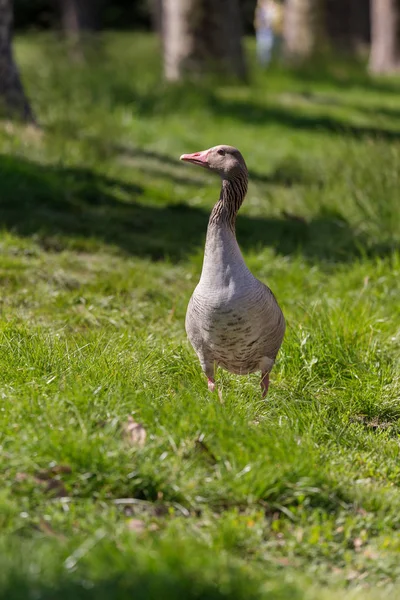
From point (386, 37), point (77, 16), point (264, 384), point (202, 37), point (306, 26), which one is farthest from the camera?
point (77, 16)

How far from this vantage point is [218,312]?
4148 mm

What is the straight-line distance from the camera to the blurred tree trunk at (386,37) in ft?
66.6

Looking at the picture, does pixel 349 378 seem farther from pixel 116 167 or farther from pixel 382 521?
pixel 116 167

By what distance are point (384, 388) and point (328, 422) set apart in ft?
1.97

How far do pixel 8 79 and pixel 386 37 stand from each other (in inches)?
518

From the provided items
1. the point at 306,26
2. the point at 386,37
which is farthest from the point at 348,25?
the point at 386,37

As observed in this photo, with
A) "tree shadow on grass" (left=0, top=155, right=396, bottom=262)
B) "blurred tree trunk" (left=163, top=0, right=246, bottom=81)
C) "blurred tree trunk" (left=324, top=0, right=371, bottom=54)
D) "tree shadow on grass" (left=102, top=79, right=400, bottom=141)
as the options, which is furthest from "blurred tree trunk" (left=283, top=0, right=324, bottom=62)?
"tree shadow on grass" (left=0, top=155, right=396, bottom=262)

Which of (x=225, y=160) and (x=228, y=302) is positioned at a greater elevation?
(x=225, y=160)

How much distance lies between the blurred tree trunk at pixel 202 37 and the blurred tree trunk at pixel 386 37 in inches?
243

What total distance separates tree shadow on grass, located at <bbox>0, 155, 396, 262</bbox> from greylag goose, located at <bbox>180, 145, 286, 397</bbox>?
9.72ft

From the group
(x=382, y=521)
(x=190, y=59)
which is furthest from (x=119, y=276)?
(x=190, y=59)

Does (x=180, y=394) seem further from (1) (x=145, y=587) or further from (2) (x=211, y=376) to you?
(1) (x=145, y=587)

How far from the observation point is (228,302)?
4.13m

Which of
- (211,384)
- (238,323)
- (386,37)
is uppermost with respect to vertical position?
(386,37)
